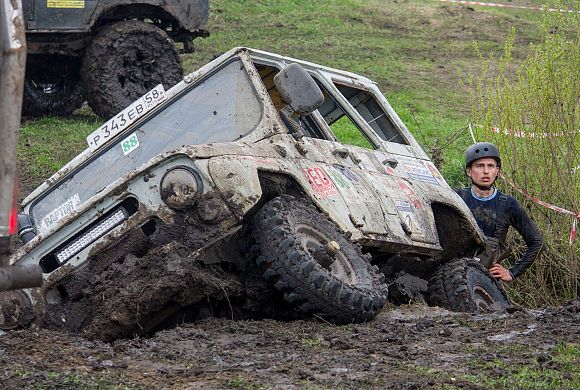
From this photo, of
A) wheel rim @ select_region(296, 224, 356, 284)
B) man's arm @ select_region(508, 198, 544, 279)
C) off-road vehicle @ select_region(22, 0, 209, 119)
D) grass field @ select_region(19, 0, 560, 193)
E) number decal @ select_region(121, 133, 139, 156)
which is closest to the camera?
wheel rim @ select_region(296, 224, 356, 284)

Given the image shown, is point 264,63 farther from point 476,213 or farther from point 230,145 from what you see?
point 476,213

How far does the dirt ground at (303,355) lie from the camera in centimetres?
507

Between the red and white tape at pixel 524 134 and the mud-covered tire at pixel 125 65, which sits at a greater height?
the mud-covered tire at pixel 125 65

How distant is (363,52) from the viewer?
21.5 meters

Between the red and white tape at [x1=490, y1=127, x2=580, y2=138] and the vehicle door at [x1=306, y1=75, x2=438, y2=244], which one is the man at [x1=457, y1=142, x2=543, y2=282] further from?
the red and white tape at [x1=490, y1=127, x2=580, y2=138]

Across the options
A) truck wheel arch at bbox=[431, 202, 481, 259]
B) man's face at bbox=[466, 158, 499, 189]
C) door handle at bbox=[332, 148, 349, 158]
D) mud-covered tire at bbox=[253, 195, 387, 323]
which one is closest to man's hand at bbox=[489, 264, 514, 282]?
truck wheel arch at bbox=[431, 202, 481, 259]

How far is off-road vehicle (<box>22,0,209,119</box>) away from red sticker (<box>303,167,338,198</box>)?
7.66m

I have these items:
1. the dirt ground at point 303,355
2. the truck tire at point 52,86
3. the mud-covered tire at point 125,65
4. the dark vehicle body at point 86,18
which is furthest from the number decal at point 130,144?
the truck tire at point 52,86

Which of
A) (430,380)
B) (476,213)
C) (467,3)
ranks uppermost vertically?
(467,3)

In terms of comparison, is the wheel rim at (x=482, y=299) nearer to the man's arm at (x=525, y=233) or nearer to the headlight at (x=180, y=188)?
the man's arm at (x=525, y=233)

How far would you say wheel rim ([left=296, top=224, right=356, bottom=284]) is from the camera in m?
6.62

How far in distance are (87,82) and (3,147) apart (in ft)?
37.1

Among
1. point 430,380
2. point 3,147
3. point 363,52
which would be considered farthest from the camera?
point 363,52

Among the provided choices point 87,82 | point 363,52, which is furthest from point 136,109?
point 363,52
